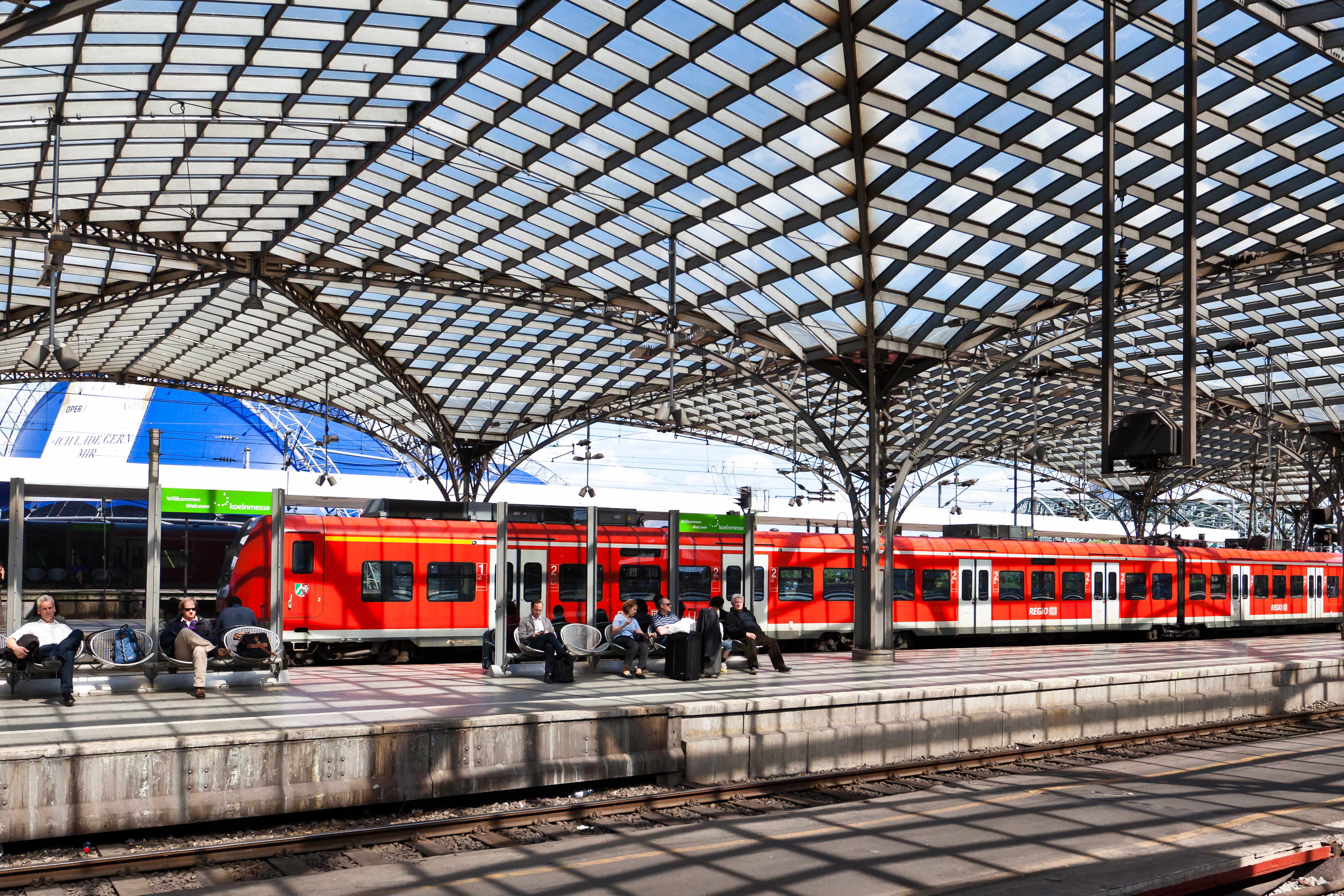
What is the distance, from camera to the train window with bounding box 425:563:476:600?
82.2ft

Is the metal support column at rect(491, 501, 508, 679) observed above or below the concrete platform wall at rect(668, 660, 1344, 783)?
above

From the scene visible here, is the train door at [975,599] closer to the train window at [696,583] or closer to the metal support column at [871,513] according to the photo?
the metal support column at [871,513]

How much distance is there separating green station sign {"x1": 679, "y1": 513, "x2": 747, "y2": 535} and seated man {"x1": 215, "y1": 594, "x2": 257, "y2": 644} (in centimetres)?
882

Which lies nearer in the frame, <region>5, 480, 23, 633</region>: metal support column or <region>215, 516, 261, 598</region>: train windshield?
<region>5, 480, 23, 633</region>: metal support column

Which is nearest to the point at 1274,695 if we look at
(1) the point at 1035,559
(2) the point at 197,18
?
(1) the point at 1035,559

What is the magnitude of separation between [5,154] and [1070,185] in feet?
76.4

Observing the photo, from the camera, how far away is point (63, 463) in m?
49.8

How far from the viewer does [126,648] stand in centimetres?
1556

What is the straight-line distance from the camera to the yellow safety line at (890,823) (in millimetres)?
9719

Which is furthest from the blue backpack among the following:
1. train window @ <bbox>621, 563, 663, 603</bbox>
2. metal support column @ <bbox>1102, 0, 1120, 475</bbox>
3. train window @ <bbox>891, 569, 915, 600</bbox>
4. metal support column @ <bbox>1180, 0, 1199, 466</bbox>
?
train window @ <bbox>891, 569, 915, 600</bbox>

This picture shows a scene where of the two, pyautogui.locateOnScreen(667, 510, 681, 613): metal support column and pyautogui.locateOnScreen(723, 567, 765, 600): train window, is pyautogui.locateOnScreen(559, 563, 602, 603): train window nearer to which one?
pyautogui.locateOnScreen(723, 567, 765, 600): train window

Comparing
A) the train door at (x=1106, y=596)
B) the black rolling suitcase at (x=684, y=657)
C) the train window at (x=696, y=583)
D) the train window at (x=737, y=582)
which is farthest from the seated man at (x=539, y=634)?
the train door at (x=1106, y=596)

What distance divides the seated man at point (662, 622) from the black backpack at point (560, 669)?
215cm

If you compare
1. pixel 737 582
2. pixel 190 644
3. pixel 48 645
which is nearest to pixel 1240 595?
pixel 737 582
